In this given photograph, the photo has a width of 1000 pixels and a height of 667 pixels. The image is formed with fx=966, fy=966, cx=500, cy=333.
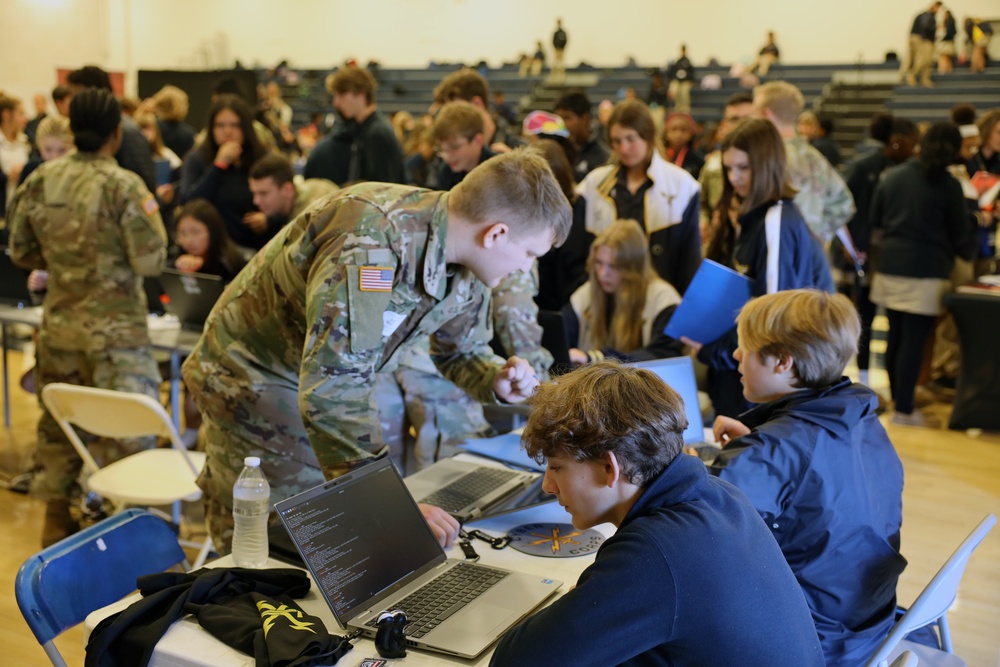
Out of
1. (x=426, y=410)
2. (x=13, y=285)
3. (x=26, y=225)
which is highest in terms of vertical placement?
(x=26, y=225)

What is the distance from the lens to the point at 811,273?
3213mm

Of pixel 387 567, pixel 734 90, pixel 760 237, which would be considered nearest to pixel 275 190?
pixel 760 237

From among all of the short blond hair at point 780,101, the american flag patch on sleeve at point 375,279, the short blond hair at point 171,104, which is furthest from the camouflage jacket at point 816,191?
the short blond hair at point 171,104

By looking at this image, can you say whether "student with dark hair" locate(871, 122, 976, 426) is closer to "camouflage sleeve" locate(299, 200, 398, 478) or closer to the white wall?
"camouflage sleeve" locate(299, 200, 398, 478)

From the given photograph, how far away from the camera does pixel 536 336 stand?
9.00 ft

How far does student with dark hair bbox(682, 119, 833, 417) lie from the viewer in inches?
123

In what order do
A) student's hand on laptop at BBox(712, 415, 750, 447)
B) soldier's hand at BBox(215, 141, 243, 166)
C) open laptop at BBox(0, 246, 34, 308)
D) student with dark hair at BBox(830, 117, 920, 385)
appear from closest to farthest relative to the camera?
student's hand on laptop at BBox(712, 415, 750, 447)
open laptop at BBox(0, 246, 34, 308)
soldier's hand at BBox(215, 141, 243, 166)
student with dark hair at BBox(830, 117, 920, 385)

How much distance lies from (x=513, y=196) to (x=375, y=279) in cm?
31

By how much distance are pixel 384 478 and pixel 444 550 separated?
0.66 ft

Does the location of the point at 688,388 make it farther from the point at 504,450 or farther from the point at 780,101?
the point at 780,101

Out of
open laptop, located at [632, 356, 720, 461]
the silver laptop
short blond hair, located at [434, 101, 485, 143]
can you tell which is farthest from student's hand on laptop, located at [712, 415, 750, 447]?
short blond hair, located at [434, 101, 485, 143]

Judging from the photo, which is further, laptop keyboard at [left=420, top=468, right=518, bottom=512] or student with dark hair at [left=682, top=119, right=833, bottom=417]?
student with dark hair at [left=682, top=119, right=833, bottom=417]

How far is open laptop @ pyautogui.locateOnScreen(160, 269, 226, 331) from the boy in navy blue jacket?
240 cm

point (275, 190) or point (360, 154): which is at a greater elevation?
point (360, 154)
